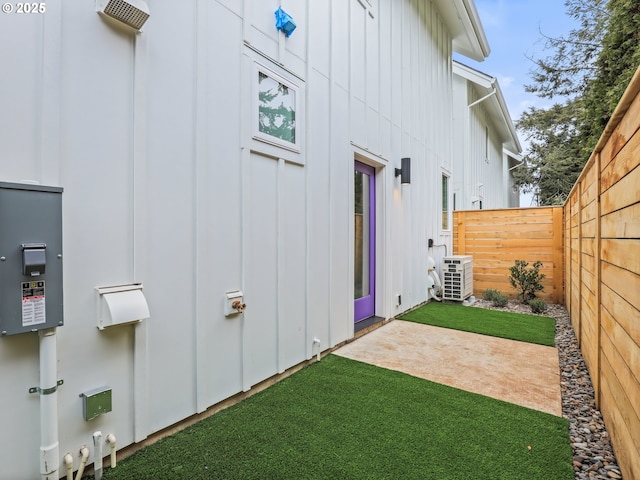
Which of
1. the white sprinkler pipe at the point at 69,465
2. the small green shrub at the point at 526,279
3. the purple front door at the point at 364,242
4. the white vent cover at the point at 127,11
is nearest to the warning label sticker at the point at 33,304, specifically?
the white sprinkler pipe at the point at 69,465

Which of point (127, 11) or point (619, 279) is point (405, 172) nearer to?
point (619, 279)

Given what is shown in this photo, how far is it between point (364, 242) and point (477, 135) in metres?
8.53

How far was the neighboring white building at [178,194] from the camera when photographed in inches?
58.4

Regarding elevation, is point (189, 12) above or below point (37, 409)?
above

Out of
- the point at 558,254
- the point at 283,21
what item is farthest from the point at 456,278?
the point at 283,21

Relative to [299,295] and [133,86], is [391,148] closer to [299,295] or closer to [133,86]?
[299,295]

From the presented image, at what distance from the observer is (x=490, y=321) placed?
4840 millimetres

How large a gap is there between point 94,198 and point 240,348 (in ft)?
4.66

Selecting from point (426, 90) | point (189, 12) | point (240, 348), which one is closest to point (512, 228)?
point (426, 90)

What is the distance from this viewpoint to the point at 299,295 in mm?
3070

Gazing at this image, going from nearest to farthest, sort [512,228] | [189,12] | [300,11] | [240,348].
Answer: [189,12], [240,348], [300,11], [512,228]

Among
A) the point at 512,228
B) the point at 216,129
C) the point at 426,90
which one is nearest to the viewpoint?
the point at 216,129

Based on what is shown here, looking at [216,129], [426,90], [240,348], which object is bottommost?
[240,348]

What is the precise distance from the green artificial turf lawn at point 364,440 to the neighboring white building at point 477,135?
6.54 meters
